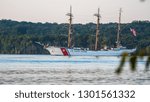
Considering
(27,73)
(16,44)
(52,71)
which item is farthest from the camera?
(52,71)

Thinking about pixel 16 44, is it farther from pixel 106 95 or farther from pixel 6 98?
pixel 106 95

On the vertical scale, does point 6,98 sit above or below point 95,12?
below

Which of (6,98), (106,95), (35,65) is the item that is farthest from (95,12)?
(35,65)

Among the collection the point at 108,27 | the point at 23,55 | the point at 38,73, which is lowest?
the point at 38,73

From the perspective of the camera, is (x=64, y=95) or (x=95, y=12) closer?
(x=64, y=95)

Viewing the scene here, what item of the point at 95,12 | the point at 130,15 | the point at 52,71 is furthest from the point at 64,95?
the point at 52,71

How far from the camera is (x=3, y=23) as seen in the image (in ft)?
14.9

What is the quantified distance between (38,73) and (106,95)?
10.2ft

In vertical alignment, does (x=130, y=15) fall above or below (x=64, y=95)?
above

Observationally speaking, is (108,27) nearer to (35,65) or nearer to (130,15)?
(130,15)

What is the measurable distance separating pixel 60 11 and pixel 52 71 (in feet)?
8.88

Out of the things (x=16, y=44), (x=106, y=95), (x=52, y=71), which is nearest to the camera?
(x=106, y=95)

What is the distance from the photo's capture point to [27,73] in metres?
6.62

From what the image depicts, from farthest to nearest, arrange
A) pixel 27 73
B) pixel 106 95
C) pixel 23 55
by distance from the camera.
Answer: pixel 27 73, pixel 23 55, pixel 106 95
